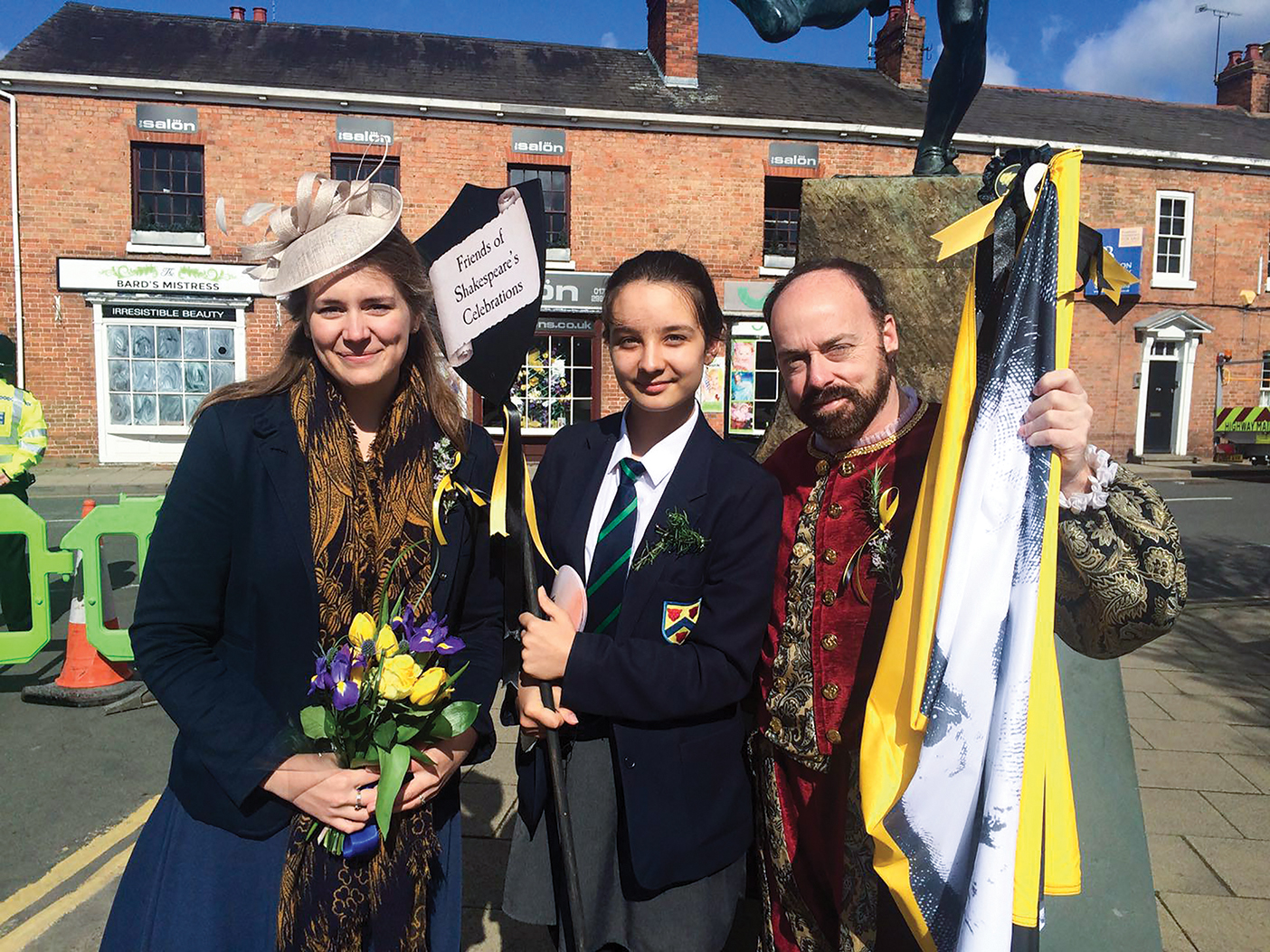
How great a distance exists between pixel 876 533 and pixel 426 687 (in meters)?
0.94

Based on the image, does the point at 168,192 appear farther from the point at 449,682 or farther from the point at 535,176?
the point at 449,682

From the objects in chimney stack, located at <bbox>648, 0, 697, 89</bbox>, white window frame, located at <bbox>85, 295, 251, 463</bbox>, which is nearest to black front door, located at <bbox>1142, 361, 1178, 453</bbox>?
chimney stack, located at <bbox>648, 0, 697, 89</bbox>

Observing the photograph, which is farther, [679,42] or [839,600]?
[679,42]

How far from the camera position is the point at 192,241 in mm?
16016

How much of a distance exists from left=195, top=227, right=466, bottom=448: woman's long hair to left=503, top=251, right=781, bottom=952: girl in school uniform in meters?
0.35

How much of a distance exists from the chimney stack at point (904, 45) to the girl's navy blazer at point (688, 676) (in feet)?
71.5

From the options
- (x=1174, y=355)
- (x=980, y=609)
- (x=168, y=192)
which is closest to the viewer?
(x=980, y=609)

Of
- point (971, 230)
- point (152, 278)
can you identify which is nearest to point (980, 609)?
point (971, 230)

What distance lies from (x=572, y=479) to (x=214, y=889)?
1.07 m

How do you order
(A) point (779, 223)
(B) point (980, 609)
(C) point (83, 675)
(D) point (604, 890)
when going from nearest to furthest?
(B) point (980, 609), (D) point (604, 890), (C) point (83, 675), (A) point (779, 223)

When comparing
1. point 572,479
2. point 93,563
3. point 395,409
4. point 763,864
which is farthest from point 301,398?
point 93,563

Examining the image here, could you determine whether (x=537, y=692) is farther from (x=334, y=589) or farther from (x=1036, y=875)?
(x=1036, y=875)

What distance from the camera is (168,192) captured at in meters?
16.0

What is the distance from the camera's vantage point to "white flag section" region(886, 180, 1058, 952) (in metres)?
1.47
